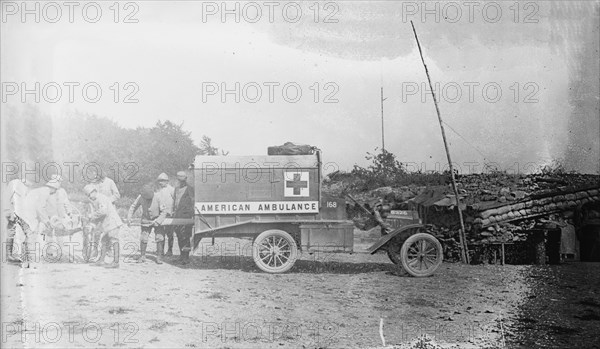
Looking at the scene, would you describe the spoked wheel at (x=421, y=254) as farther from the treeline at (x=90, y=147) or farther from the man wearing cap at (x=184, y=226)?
the treeline at (x=90, y=147)

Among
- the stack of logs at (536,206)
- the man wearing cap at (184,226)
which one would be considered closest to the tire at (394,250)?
the stack of logs at (536,206)

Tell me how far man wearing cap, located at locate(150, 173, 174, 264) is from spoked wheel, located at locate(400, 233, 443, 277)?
208 centimetres

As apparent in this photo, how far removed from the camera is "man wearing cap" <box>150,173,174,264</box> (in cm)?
428

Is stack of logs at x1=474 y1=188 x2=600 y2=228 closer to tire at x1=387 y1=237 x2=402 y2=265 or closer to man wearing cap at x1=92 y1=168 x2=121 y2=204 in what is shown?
tire at x1=387 y1=237 x2=402 y2=265

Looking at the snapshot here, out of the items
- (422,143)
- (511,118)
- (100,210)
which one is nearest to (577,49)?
(511,118)

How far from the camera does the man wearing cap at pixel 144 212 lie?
14.1ft

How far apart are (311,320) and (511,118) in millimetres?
2311

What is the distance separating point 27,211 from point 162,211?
42.6 inches

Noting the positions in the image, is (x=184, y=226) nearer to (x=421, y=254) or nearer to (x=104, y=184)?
(x=104, y=184)

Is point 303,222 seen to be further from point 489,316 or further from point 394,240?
point 489,316

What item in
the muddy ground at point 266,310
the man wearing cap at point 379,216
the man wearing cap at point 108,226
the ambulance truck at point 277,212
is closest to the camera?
the muddy ground at point 266,310

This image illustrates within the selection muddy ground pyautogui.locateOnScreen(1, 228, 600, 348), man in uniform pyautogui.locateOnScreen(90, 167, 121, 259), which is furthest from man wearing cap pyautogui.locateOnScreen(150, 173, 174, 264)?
man in uniform pyautogui.locateOnScreen(90, 167, 121, 259)

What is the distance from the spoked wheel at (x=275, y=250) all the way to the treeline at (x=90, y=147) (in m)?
1.03

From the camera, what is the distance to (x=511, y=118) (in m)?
4.46
